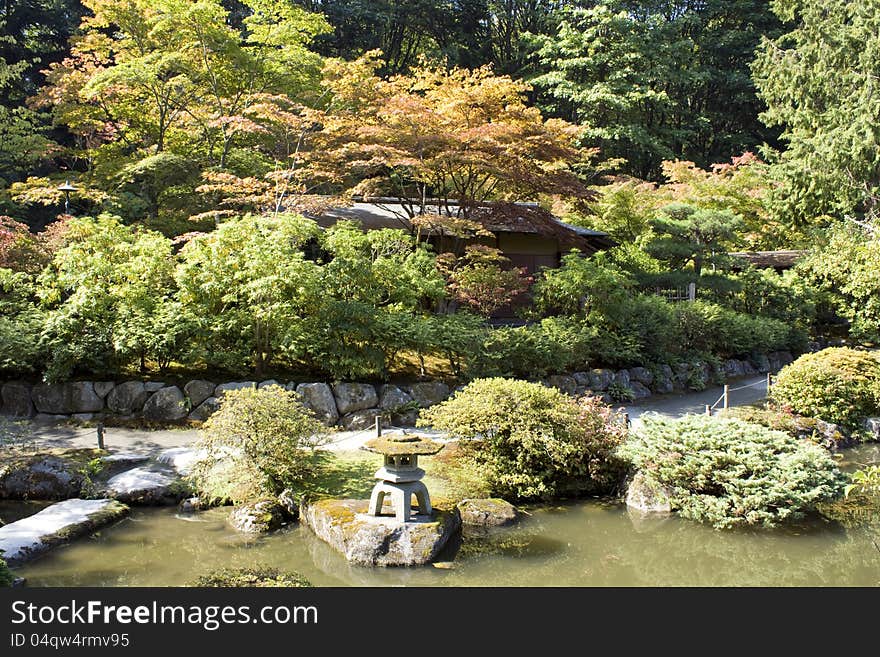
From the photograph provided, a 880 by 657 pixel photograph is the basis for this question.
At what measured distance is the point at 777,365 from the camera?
18531mm

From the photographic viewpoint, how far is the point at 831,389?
1182 cm

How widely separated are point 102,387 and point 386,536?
662 cm

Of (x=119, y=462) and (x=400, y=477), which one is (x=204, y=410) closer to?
(x=119, y=462)

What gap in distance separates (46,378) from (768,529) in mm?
10216

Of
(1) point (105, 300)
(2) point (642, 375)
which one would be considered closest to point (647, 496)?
(2) point (642, 375)

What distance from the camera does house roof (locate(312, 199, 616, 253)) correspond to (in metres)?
15.3

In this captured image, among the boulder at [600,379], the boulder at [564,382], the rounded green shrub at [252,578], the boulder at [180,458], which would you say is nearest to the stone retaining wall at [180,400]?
the boulder at [180,458]

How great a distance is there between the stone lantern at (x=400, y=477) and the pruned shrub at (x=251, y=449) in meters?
1.37

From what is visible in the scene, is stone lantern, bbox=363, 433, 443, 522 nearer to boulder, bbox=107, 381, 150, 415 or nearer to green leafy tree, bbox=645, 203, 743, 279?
boulder, bbox=107, 381, 150, 415

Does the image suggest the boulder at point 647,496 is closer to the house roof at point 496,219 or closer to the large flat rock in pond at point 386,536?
the large flat rock in pond at point 386,536

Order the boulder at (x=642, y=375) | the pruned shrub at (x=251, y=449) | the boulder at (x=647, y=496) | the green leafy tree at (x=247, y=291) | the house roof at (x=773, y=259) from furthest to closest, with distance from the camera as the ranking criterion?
the house roof at (x=773, y=259), the boulder at (x=642, y=375), the green leafy tree at (x=247, y=291), the boulder at (x=647, y=496), the pruned shrub at (x=251, y=449)

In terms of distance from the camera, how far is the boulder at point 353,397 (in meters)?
11.3

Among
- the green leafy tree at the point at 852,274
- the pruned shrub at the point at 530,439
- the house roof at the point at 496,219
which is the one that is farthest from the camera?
Answer: the green leafy tree at the point at 852,274

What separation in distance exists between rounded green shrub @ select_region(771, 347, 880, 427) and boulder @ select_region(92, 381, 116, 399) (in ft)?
36.6
